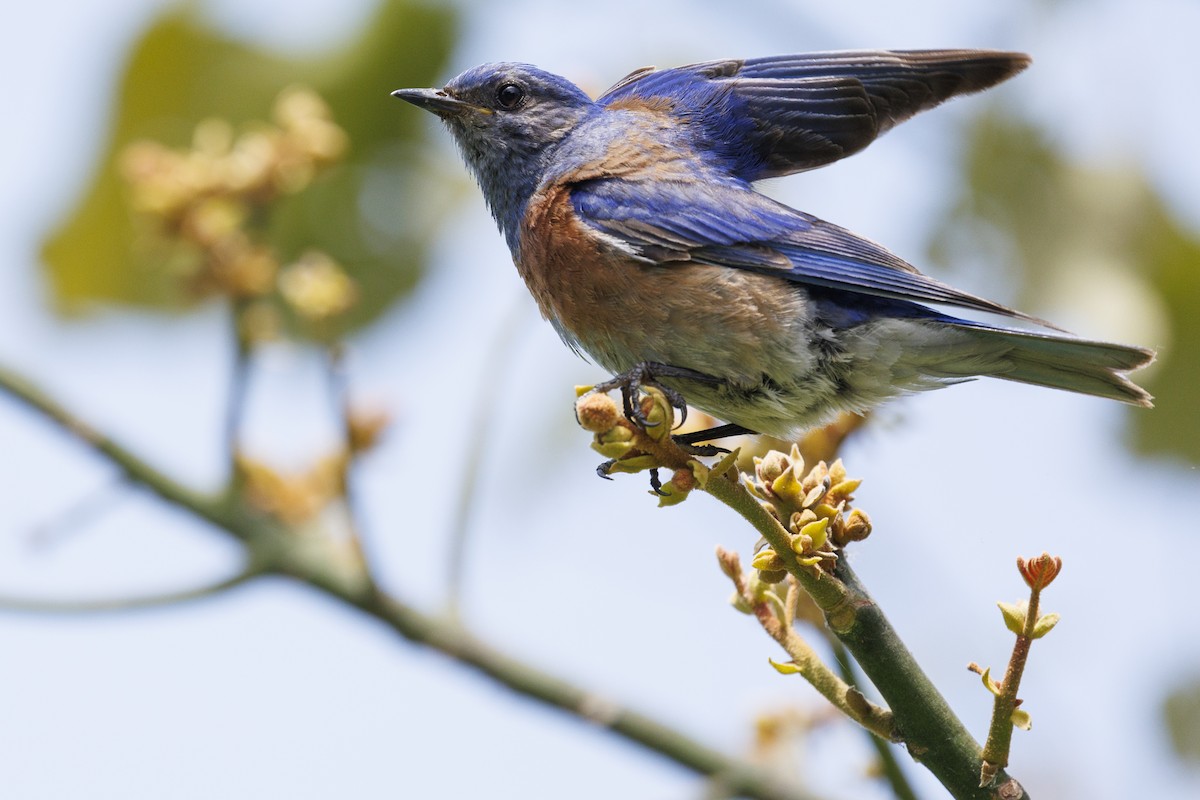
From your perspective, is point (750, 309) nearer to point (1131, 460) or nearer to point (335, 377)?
point (335, 377)

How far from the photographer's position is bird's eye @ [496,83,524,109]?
472cm

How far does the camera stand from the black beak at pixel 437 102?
4591mm

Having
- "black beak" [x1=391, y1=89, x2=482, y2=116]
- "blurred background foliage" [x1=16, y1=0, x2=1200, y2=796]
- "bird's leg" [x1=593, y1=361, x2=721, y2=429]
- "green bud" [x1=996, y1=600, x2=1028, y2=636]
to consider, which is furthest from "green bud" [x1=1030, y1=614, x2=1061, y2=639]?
"black beak" [x1=391, y1=89, x2=482, y2=116]

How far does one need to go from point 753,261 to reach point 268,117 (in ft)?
8.15

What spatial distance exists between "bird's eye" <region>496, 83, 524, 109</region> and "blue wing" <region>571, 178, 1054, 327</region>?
740 millimetres

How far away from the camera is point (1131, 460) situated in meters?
4.98

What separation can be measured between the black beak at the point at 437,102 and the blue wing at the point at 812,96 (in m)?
0.70

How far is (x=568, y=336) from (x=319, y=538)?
910mm

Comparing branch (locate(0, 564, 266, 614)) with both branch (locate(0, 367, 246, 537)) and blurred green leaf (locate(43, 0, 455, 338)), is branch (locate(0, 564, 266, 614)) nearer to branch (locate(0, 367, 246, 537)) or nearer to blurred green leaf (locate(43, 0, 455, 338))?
branch (locate(0, 367, 246, 537))

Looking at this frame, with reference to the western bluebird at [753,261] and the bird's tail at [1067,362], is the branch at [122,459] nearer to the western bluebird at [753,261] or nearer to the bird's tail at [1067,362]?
the western bluebird at [753,261]

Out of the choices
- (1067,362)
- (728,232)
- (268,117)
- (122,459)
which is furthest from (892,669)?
(268,117)

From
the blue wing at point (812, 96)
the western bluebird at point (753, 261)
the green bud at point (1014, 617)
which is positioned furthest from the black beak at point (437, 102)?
the green bud at point (1014, 617)

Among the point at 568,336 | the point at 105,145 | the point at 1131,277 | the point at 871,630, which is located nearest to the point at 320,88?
the point at 105,145

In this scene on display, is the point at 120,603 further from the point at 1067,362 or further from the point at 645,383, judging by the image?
the point at 1067,362
